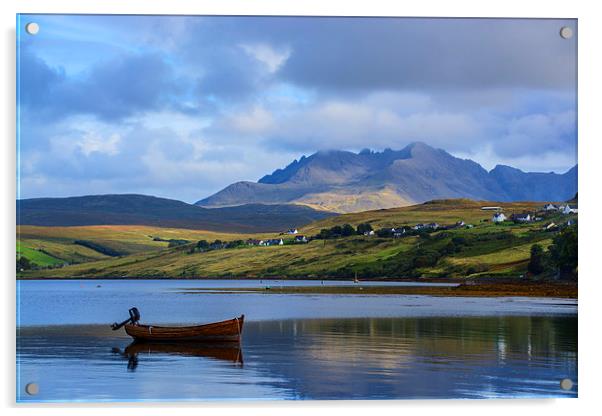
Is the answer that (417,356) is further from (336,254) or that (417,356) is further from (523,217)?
(336,254)

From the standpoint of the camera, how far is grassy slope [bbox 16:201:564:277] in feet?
130

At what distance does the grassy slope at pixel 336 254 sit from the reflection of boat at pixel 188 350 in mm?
17229

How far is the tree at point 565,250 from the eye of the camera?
21.5 meters

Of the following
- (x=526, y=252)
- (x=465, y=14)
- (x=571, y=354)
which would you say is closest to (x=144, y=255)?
(x=526, y=252)

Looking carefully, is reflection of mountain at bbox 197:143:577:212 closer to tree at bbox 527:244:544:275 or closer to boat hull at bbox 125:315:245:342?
tree at bbox 527:244:544:275

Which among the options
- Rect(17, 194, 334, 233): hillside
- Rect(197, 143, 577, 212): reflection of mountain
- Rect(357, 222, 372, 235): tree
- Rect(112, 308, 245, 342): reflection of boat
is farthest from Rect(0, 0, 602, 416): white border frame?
Rect(357, 222, 372, 235): tree

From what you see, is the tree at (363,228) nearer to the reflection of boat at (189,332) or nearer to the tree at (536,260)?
the tree at (536,260)

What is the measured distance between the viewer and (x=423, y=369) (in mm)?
16344

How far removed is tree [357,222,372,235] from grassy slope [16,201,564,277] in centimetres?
29

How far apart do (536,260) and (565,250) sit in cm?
669

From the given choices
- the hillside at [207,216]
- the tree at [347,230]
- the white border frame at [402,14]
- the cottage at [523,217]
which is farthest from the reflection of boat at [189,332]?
A: the tree at [347,230]

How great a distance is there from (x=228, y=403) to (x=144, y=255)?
115 feet

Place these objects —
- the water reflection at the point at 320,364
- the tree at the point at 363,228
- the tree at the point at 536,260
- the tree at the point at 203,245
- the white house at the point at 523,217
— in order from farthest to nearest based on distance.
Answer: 1. the tree at the point at 203,245
2. the tree at the point at 363,228
3. the white house at the point at 523,217
4. the tree at the point at 536,260
5. the water reflection at the point at 320,364
